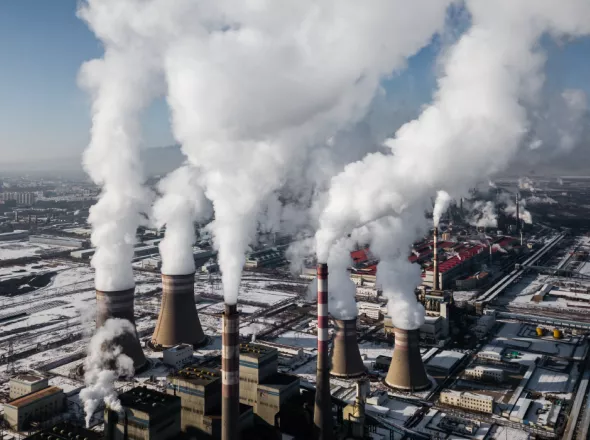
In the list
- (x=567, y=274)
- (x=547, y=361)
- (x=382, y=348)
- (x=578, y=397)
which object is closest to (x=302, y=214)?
(x=567, y=274)

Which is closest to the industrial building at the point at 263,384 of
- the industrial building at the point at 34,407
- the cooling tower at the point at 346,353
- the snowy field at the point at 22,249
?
the cooling tower at the point at 346,353

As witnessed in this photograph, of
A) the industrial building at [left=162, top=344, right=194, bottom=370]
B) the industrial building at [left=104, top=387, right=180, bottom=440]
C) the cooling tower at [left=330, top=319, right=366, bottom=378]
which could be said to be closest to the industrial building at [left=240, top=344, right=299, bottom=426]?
the industrial building at [left=104, top=387, right=180, bottom=440]

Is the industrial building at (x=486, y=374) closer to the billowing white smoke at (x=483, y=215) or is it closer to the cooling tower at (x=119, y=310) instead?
the cooling tower at (x=119, y=310)

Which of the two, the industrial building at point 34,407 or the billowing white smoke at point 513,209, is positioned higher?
the billowing white smoke at point 513,209

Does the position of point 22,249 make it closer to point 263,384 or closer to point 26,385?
point 26,385

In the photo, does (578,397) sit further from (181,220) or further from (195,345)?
(181,220)
